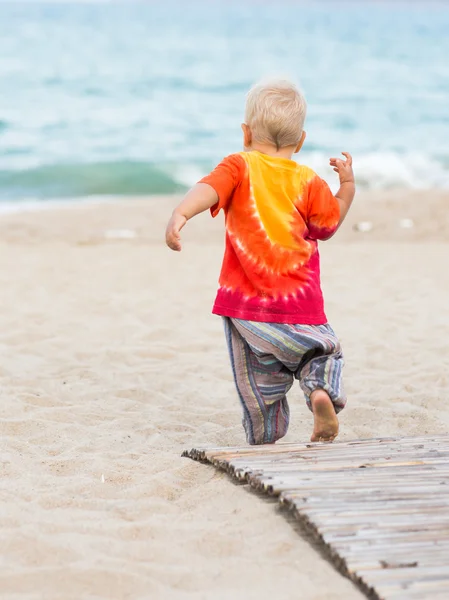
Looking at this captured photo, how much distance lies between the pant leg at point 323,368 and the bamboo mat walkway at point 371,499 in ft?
0.63

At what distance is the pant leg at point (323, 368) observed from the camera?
328cm

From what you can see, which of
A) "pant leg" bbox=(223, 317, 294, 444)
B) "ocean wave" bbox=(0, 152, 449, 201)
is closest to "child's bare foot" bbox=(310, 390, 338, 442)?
"pant leg" bbox=(223, 317, 294, 444)

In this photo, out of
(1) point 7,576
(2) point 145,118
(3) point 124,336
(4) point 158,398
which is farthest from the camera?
(2) point 145,118

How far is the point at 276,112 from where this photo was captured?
10.6ft

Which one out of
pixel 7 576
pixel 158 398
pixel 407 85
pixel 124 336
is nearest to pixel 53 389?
pixel 158 398

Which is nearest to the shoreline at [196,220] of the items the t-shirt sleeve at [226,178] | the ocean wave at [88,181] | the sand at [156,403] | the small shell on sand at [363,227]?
the small shell on sand at [363,227]

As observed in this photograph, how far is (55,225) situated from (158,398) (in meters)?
6.18

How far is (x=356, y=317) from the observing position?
20.1 feet

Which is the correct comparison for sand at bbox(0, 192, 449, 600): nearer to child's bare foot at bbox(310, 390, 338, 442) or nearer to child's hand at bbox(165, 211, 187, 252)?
child's bare foot at bbox(310, 390, 338, 442)

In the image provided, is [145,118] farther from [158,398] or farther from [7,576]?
[7,576]

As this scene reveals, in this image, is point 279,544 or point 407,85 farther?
point 407,85

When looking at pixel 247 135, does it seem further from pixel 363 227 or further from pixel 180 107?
pixel 180 107

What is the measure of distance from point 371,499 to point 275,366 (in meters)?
0.83

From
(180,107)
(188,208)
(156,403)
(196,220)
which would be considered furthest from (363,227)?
(180,107)
